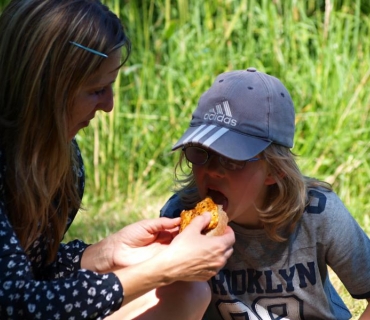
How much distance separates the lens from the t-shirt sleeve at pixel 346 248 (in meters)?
2.72

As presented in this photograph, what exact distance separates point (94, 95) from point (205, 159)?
41 centimetres

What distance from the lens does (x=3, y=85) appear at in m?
2.40

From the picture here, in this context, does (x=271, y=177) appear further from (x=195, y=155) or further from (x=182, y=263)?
(x=182, y=263)

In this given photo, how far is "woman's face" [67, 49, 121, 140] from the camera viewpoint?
2447 mm

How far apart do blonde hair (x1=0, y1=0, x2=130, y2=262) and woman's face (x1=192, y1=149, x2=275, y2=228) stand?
1.46 feet

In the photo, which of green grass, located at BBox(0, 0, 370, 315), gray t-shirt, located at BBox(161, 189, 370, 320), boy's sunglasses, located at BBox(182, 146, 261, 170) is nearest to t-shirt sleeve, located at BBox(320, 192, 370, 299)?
gray t-shirt, located at BBox(161, 189, 370, 320)

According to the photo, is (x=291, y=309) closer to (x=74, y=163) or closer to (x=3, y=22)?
(x=74, y=163)

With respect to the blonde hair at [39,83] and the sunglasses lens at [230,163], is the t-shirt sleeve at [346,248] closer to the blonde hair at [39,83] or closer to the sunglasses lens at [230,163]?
the sunglasses lens at [230,163]

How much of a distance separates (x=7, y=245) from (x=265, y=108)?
904 millimetres

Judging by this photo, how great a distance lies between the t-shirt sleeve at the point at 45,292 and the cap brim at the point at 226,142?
0.50m

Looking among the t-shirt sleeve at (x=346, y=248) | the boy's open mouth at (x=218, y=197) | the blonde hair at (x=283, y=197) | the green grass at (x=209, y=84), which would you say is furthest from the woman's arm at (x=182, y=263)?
the green grass at (x=209, y=84)

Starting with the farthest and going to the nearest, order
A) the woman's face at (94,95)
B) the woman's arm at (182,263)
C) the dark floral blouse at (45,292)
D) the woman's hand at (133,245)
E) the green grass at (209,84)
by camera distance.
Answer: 1. the green grass at (209,84)
2. the woman's hand at (133,245)
3. the woman's face at (94,95)
4. the woman's arm at (182,263)
5. the dark floral blouse at (45,292)

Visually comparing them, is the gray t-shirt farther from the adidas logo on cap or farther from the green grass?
the green grass

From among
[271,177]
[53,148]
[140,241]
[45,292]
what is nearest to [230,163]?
[271,177]
